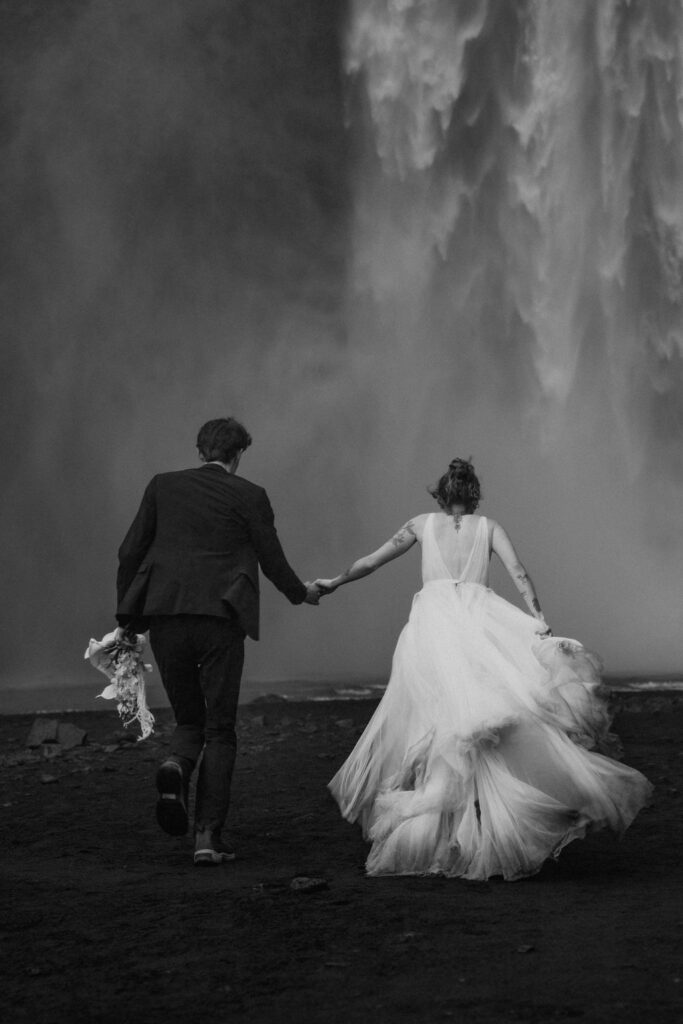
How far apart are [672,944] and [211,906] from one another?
2.01 metres

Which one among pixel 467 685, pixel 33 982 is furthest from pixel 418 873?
pixel 33 982

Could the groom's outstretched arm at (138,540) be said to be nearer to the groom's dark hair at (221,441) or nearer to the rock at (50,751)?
the groom's dark hair at (221,441)

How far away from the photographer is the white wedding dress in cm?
602

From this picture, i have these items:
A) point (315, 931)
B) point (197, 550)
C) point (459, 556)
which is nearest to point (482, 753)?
point (459, 556)

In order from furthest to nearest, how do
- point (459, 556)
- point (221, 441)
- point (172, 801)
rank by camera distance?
point (459, 556)
point (221, 441)
point (172, 801)

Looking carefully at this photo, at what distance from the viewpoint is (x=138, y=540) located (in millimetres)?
6668

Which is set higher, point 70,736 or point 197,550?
point 197,550

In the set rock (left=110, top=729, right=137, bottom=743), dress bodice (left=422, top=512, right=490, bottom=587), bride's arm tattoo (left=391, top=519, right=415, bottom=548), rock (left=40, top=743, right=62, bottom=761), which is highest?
bride's arm tattoo (left=391, top=519, right=415, bottom=548)

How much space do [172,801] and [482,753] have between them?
1635 mm

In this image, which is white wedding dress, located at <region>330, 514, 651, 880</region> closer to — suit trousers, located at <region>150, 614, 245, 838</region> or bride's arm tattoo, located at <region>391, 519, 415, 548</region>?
bride's arm tattoo, located at <region>391, 519, 415, 548</region>

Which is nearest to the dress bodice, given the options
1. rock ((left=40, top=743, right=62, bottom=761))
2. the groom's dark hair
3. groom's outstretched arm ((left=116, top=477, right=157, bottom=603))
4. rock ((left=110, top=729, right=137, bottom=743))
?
the groom's dark hair

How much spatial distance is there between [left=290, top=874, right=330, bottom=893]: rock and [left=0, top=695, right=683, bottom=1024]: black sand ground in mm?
19

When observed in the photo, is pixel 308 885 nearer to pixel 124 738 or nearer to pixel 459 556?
pixel 459 556

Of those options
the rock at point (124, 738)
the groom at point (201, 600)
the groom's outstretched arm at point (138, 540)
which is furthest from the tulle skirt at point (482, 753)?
the rock at point (124, 738)
